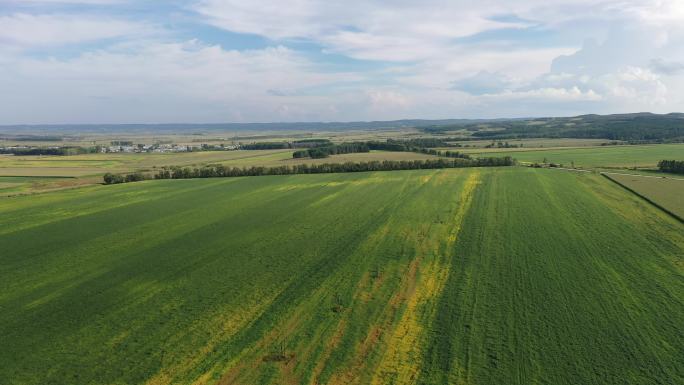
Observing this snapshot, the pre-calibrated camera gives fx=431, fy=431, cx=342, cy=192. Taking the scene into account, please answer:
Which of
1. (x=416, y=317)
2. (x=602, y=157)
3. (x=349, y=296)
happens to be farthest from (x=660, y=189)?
(x=602, y=157)

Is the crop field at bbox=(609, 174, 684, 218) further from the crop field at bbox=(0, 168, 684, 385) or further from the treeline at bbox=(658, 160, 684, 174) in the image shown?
the treeline at bbox=(658, 160, 684, 174)

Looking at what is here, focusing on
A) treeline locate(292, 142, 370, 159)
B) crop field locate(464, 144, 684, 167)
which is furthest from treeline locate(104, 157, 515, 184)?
treeline locate(292, 142, 370, 159)

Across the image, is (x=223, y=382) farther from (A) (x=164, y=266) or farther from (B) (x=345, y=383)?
(A) (x=164, y=266)

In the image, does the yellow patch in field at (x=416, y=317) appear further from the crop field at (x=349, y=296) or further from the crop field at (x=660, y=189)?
the crop field at (x=660, y=189)

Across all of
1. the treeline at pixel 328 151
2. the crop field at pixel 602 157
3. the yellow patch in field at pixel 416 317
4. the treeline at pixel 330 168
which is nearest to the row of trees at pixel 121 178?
the treeline at pixel 330 168

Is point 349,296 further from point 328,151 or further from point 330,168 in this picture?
point 328,151

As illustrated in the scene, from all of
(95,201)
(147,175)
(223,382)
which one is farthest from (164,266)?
(147,175)
